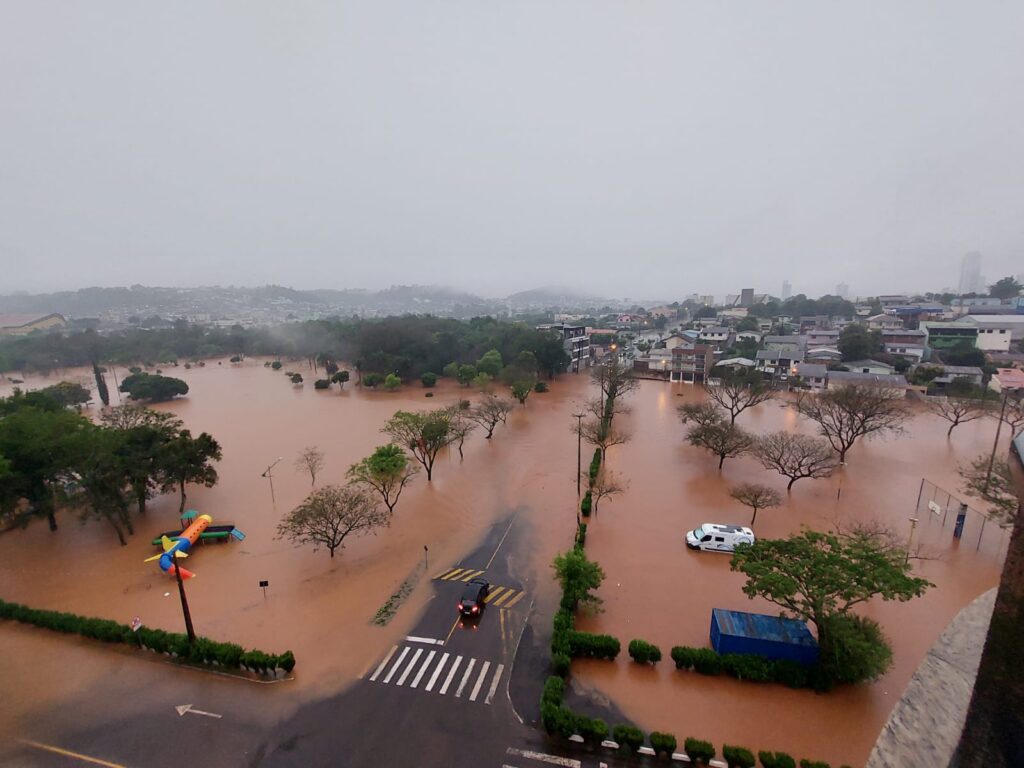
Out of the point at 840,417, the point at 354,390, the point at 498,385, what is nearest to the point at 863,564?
the point at 840,417

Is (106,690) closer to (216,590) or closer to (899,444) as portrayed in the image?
(216,590)

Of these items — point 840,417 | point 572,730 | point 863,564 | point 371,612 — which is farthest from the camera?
point 840,417

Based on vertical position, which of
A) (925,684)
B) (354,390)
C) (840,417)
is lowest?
(354,390)

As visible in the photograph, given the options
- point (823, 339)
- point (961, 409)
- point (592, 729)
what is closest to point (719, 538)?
point (592, 729)

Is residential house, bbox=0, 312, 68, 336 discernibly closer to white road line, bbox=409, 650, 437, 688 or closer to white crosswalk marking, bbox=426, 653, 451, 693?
white road line, bbox=409, 650, 437, 688

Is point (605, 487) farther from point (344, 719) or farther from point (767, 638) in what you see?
point (344, 719)

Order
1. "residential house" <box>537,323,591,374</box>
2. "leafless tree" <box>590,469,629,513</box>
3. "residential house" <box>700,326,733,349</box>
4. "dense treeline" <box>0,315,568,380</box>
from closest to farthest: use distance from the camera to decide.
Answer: "leafless tree" <box>590,469,629,513</box>
"dense treeline" <box>0,315,568,380</box>
"residential house" <box>537,323,591,374</box>
"residential house" <box>700,326,733,349</box>

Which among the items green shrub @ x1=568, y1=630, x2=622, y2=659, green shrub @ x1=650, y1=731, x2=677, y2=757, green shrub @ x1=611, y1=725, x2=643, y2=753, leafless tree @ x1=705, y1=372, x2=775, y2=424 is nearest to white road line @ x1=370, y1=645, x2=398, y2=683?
green shrub @ x1=568, y1=630, x2=622, y2=659
